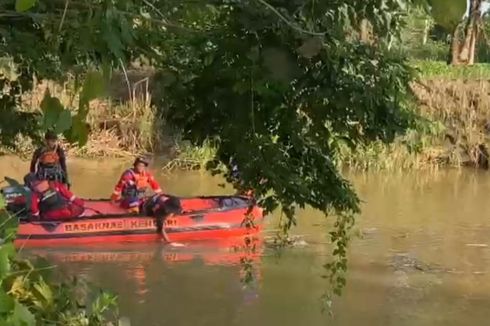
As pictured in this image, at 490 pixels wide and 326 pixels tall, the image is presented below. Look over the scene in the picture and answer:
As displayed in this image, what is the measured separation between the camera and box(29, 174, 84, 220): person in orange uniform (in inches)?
400

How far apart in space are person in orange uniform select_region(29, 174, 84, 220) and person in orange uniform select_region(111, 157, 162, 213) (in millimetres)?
677

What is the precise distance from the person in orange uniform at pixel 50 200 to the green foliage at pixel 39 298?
8.16 m

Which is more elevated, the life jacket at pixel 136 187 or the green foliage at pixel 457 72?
the green foliage at pixel 457 72

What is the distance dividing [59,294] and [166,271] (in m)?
8.06

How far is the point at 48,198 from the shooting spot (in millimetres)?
10250

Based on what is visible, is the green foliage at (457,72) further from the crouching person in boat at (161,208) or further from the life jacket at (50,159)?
the life jacket at (50,159)

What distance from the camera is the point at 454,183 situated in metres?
16.0

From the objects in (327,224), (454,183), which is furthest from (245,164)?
(454,183)

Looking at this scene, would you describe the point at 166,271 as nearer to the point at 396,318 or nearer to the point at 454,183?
the point at 396,318

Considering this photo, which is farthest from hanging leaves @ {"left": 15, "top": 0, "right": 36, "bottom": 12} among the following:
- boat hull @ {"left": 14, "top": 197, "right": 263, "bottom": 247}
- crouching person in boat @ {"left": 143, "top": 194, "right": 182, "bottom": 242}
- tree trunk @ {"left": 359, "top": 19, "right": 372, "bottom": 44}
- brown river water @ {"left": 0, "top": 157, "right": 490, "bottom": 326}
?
crouching person in boat @ {"left": 143, "top": 194, "right": 182, "bottom": 242}

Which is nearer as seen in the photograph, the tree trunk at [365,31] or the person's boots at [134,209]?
the tree trunk at [365,31]

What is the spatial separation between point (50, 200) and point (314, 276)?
2.97m

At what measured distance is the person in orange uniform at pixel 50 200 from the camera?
1016cm

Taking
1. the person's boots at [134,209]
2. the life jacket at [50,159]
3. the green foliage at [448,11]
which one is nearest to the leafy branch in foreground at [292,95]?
the green foliage at [448,11]
